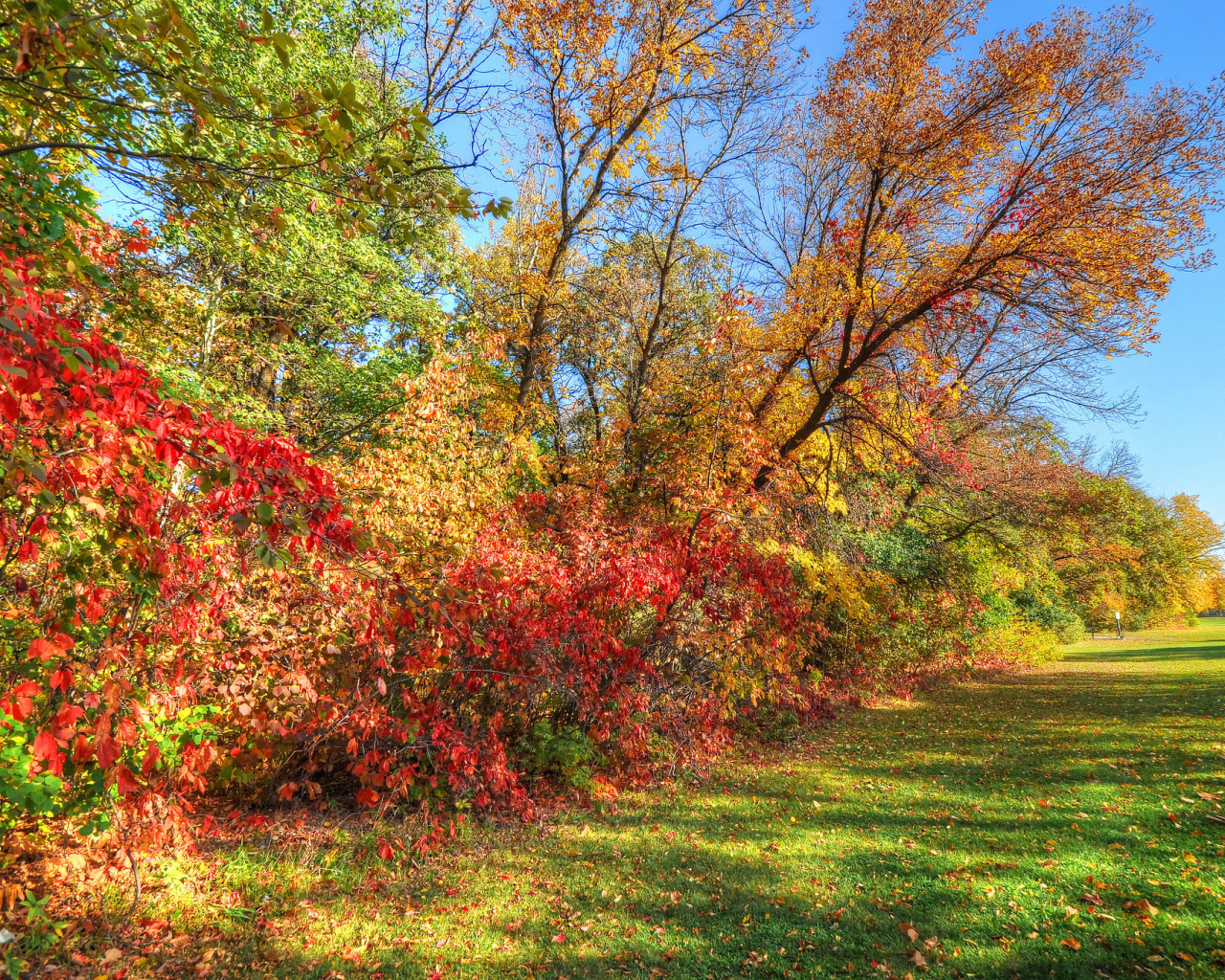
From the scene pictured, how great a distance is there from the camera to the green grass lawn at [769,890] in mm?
3709

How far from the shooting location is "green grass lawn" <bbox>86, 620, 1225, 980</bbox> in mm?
3709

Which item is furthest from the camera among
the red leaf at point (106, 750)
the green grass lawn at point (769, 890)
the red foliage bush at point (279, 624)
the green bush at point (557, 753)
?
the green bush at point (557, 753)

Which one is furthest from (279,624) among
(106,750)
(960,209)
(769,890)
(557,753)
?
(960,209)

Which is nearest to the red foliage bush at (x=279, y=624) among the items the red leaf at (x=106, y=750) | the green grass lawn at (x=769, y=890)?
the red leaf at (x=106, y=750)

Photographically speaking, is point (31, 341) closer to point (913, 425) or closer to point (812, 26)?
point (913, 425)

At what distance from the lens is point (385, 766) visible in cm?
509

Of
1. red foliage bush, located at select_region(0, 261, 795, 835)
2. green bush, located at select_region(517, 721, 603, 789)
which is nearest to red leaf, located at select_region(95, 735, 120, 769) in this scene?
red foliage bush, located at select_region(0, 261, 795, 835)

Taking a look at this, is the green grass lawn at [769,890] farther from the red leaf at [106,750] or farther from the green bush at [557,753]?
the red leaf at [106,750]

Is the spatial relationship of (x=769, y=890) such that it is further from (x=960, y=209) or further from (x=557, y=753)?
(x=960, y=209)

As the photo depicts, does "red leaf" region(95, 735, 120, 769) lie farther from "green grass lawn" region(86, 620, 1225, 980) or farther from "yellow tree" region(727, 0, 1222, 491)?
"yellow tree" region(727, 0, 1222, 491)

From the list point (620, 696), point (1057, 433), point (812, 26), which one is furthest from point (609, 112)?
point (1057, 433)

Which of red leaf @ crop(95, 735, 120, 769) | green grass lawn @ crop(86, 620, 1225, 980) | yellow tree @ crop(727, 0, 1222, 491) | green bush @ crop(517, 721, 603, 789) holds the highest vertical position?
yellow tree @ crop(727, 0, 1222, 491)

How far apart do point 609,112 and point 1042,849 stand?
12.1 meters

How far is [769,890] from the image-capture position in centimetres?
474
